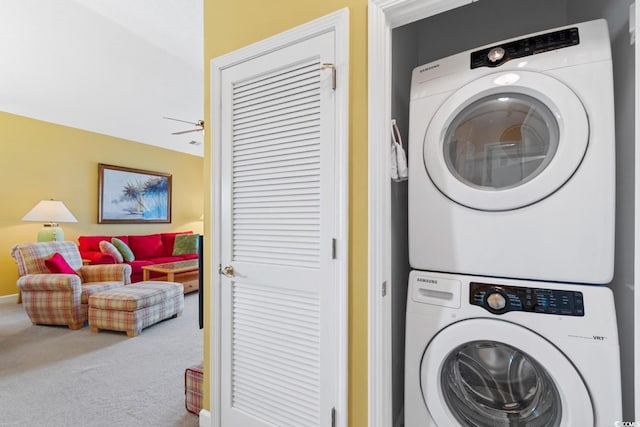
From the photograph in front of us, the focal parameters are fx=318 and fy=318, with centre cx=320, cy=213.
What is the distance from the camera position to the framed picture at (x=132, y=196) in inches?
207

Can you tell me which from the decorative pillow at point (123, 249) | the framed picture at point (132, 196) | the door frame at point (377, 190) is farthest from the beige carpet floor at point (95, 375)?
the framed picture at point (132, 196)

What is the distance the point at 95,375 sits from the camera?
2352 mm

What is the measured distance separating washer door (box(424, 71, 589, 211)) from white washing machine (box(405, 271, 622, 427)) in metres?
0.34

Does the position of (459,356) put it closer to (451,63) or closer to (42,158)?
(451,63)

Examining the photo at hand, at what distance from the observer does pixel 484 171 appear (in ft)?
4.26

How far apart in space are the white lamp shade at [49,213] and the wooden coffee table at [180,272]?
1259 millimetres

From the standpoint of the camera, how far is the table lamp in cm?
423

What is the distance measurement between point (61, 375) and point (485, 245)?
9.77ft

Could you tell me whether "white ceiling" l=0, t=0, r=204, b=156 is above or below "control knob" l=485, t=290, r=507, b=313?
above

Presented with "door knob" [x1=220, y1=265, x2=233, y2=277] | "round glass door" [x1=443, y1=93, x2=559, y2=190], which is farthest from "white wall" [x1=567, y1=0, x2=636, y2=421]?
"door knob" [x1=220, y1=265, x2=233, y2=277]

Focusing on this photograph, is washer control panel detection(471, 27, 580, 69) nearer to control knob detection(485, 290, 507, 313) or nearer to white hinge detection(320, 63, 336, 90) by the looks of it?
white hinge detection(320, 63, 336, 90)

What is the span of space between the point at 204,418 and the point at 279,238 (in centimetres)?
114

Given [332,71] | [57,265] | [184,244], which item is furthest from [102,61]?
[184,244]

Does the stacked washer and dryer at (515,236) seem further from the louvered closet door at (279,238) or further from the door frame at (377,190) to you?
the louvered closet door at (279,238)
